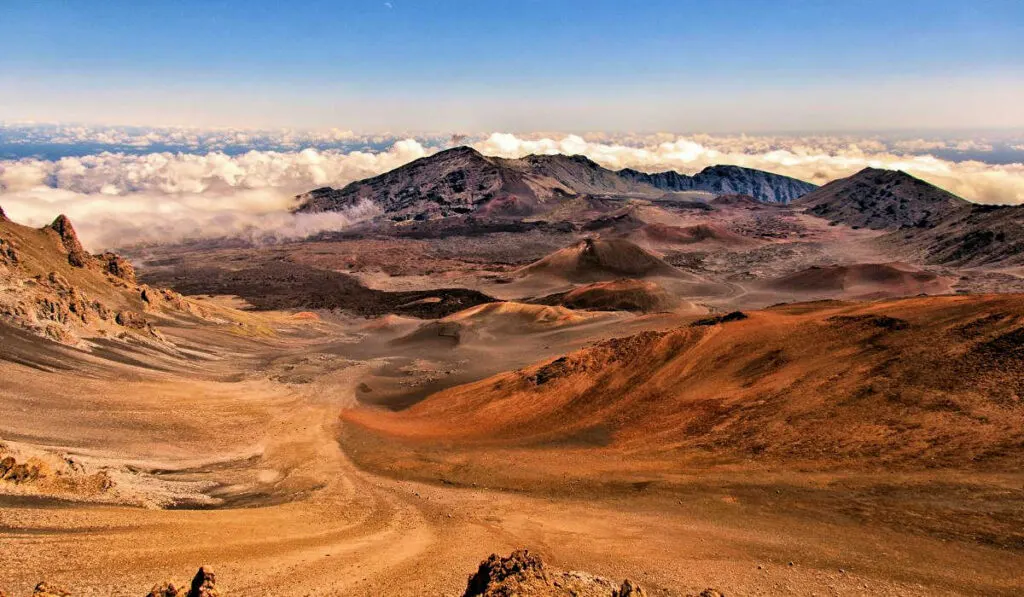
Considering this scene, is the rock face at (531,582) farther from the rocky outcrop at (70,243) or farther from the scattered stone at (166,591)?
the rocky outcrop at (70,243)

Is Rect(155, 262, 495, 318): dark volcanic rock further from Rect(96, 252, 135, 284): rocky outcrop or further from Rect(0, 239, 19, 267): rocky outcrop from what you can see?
Rect(0, 239, 19, 267): rocky outcrop

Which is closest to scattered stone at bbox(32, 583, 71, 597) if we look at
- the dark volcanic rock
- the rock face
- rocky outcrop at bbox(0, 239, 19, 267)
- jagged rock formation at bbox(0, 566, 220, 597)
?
jagged rock formation at bbox(0, 566, 220, 597)

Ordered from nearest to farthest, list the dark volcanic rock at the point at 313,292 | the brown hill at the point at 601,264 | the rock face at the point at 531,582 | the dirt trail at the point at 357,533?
the rock face at the point at 531,582
the dirt trail at the point at 357,533
the dark volcanic rock at the point at 313,292
the brown hill at the point at 601,264

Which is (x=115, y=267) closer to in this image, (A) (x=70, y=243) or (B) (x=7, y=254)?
(A) (x=70, y=243)

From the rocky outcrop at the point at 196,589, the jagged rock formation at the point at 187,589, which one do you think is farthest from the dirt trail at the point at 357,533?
the rocky outcrop at the point at 196,589

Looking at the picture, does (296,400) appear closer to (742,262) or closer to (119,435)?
(119,435)

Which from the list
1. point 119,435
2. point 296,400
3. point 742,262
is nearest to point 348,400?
point 296,400
